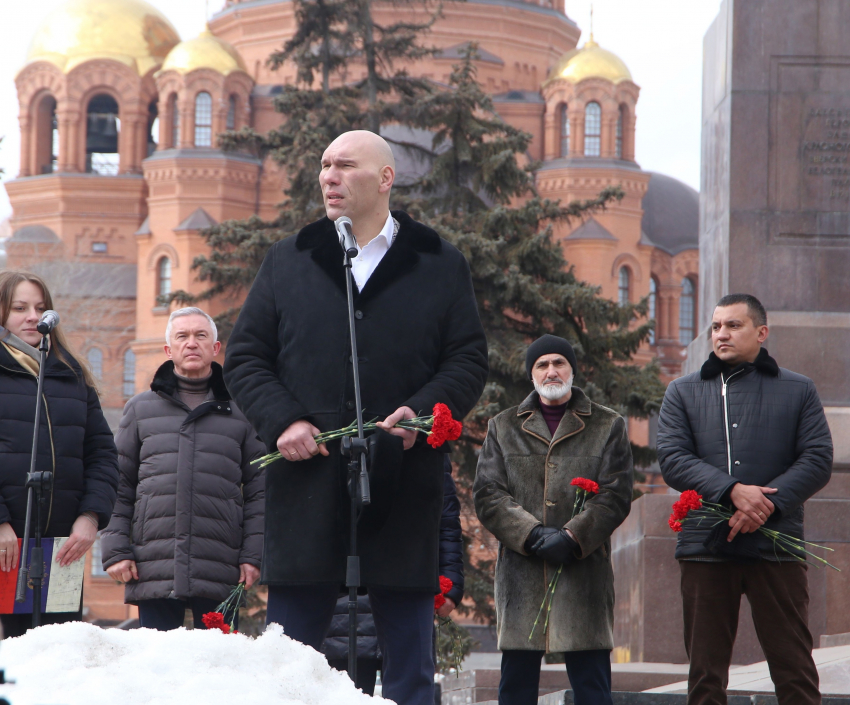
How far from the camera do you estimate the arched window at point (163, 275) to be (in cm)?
4125

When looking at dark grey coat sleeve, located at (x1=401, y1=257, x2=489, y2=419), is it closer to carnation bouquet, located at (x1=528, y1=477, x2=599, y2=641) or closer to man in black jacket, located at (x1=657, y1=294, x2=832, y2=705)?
carnation bouquet, located at (x1=528, y1=477, x2=599, y2=641)

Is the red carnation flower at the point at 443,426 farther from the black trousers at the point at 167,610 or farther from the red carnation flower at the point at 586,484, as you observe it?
the black trousers at the point at 167,610

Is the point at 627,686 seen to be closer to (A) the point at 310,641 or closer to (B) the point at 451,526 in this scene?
(B) the point at 451,526

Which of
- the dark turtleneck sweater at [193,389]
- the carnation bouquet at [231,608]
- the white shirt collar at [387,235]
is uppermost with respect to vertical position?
the white shirt collar at [387,235]

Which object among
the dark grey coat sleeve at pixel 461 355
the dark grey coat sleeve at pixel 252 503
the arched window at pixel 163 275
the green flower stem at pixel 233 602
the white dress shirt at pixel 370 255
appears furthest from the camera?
the arched window at pixel 163 275

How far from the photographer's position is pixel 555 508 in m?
4.98

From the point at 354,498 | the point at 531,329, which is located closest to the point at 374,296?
the point at 354,498

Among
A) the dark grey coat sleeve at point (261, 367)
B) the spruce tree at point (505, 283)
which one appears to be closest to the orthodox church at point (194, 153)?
the spruce tree at point (505, 283)

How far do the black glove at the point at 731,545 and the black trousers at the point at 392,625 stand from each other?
54.9 inches

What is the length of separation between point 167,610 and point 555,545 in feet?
4.80

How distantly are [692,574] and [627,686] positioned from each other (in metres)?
1.92

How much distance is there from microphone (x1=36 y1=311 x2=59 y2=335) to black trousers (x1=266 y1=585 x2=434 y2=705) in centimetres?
124

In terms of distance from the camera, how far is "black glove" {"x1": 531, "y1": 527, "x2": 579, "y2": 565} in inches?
189

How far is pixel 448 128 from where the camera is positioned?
789 inches
